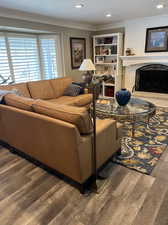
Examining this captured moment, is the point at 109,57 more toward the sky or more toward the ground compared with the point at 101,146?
more toward the sky

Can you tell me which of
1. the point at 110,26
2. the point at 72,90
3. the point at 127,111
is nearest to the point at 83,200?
the point at 127,111

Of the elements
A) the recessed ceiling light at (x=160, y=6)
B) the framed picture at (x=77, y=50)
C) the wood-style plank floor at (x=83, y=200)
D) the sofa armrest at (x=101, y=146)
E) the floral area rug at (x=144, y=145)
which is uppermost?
the recessed ceiling light at (x=160, y=6)

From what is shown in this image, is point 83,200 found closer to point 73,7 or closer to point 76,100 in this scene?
point 76,100

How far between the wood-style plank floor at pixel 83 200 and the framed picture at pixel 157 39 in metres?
3.72

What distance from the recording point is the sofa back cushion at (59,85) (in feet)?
14.0

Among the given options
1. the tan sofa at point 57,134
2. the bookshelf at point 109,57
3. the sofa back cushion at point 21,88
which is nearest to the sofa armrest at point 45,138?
the tan sofa at point 57,134

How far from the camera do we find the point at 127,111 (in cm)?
290

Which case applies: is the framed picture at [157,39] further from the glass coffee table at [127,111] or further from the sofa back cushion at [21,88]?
the sofa back cushion at [21,88]

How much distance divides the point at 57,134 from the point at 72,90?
8.71 feet

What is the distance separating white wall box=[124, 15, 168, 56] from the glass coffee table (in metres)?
2.47

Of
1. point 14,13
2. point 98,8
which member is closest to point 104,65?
point 98,8

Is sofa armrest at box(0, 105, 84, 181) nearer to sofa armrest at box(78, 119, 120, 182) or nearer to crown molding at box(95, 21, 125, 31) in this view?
sofa armrest at box(78, 119, 120, 182)

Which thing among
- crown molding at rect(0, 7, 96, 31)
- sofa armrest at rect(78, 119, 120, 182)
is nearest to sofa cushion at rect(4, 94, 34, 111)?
sofa armrest at rect(78, 119, 120, 182)

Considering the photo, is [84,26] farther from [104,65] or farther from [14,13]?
[14,13]
